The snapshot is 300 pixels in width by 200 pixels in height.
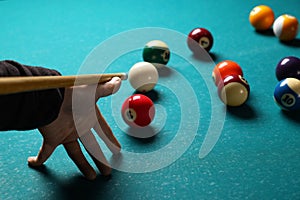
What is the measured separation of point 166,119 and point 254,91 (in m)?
0.45

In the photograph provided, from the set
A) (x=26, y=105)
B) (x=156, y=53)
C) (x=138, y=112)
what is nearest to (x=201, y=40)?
(x=156, y=53)

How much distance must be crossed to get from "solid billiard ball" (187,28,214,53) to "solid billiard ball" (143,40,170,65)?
211mm

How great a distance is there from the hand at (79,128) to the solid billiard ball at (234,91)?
0.54 meters

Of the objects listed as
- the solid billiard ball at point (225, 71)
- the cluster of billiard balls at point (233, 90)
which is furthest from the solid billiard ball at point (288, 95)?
the solid billiard ball at point (225, 71)

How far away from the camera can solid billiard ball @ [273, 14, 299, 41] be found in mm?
→ 2158

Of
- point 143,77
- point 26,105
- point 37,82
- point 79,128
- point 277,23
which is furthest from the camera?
point 277,23

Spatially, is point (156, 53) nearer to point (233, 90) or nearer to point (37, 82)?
point (233, 90)

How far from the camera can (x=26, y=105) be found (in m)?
0.96

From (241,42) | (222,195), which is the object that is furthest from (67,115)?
(241,42)

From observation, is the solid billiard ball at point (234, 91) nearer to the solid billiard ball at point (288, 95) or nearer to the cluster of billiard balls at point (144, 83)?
the solid billiard ball at point (288, 95)

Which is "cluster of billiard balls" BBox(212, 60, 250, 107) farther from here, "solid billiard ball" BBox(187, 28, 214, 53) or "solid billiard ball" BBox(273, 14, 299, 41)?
"solid billiard ball" BBox(273, 14, 299, 41)

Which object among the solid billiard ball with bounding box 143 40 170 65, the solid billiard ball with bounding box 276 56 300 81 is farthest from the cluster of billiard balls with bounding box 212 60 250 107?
the solid billiard ball with bounding box 143 40 170 65

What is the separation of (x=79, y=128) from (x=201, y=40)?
110 cm

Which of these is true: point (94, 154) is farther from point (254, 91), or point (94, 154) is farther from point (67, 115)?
point (254, 91)
